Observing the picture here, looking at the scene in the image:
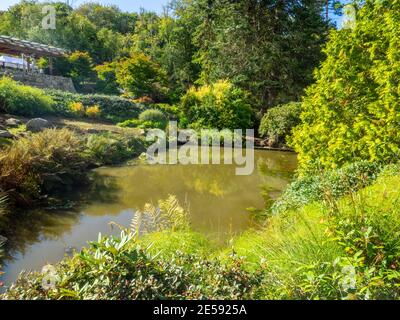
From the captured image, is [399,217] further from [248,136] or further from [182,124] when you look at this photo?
[182,124]

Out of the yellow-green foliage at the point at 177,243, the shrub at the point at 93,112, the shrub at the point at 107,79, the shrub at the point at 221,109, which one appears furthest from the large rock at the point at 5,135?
the shrub at the point at 107,79

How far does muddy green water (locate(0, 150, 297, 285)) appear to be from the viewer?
17.8ft

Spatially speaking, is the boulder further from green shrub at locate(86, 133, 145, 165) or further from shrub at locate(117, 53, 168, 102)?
shrub at locate(117, 53, 168, 102)

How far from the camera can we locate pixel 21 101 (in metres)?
14.6

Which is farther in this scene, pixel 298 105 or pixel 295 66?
pixel 295 66

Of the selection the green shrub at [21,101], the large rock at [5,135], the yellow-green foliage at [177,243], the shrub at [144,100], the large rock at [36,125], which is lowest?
the yellow-green foliage at [177,243]

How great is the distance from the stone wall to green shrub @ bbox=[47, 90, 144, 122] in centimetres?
296

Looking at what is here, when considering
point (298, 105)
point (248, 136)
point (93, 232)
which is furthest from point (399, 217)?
point (248, 136)

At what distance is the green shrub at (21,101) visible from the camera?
559 inches

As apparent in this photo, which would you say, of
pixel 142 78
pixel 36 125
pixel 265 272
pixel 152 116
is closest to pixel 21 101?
pixel 36 125

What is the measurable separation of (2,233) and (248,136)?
42.3 feet

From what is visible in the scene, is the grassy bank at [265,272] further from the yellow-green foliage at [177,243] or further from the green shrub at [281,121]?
the green shrub at [281,121]

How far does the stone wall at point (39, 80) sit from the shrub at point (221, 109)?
975cm

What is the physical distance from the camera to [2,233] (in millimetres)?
5648
